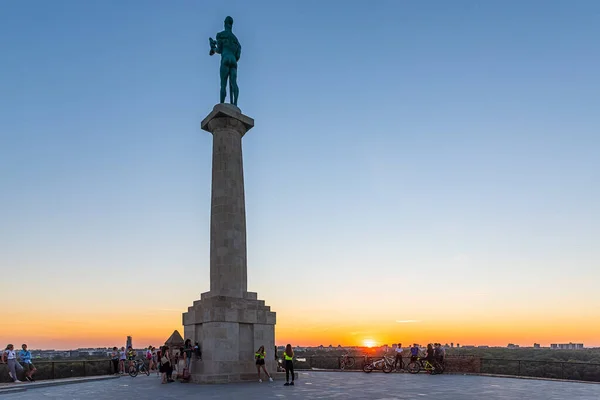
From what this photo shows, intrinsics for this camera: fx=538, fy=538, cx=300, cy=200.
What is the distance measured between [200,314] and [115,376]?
23.4ft

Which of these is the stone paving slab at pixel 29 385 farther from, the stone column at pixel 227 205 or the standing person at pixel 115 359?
the stone column at pixel 227 205

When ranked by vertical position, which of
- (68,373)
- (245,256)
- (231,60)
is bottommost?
(68,373)

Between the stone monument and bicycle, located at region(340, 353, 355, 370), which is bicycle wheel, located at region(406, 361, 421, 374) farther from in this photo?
the stone monument

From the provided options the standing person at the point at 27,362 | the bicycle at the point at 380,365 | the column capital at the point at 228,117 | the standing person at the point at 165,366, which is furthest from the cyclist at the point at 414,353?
the standing person at the point at 27,362

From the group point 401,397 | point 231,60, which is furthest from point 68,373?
point 401,397

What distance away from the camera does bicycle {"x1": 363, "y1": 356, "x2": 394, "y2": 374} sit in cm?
3158

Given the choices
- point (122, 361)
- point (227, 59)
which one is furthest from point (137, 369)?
point (227, 59)

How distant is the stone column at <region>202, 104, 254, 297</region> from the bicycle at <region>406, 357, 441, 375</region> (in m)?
10.8

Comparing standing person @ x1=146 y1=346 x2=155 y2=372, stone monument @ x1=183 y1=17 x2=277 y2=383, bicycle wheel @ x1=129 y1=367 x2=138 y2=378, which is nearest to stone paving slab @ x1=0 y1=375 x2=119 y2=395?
bicycle wheel @ x1=129 y1=367 x2=138 y2=378

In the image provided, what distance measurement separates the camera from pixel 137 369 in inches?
1228

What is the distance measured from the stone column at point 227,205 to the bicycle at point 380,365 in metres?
9.72

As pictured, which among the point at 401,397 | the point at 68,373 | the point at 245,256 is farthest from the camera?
the point at 68,373

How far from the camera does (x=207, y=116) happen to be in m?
29.4

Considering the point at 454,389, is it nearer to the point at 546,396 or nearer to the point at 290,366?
the point at 546,396
